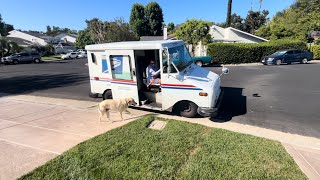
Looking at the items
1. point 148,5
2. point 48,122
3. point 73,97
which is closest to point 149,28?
point 148,5

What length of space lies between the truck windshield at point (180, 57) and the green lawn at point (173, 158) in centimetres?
231

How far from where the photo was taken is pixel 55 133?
6.14 metres

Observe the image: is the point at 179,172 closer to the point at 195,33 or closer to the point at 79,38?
the point at 195,33

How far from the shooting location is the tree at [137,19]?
173 ft

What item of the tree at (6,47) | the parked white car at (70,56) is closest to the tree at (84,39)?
the parked white car at (70,56)

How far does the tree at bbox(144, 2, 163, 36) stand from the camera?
5344cm

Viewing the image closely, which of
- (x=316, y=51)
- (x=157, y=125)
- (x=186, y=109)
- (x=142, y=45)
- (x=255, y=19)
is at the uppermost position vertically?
(x=255, y=19)

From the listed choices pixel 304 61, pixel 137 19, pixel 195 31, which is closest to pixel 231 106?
pixel 195 31

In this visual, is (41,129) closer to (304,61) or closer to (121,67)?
(121,67)

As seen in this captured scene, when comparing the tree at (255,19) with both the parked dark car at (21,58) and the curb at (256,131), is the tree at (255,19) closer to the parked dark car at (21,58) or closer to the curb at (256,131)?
the parked dark car at (21,58)

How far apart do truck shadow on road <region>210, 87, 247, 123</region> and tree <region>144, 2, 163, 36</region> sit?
148ft

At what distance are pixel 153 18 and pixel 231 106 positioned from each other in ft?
159

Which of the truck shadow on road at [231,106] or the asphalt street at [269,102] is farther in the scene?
the truck shadow on road at [231,106]

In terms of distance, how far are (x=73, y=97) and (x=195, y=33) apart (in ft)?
58.5
